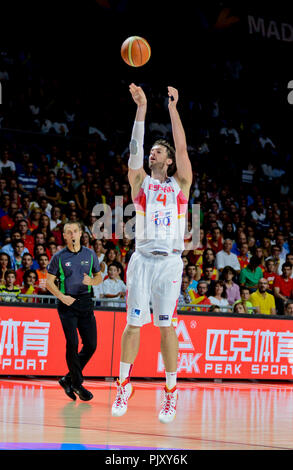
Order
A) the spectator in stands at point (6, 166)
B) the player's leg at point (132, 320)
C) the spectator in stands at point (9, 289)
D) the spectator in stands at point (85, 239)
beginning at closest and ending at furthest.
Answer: the player's leg at point (132, 320) < the spectator in stands at point (9, 289) < the spectator in stands at point (85, 239) < the spectator in stands at point (6, 166)

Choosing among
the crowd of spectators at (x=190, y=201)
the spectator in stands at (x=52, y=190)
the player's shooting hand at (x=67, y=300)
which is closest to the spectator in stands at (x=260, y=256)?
the crowd of spectators at (x=190, y=201)

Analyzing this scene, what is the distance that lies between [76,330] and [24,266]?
4.19 metres

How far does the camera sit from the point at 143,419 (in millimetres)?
8625

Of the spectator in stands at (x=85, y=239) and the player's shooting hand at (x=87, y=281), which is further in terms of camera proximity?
the spectator in stands at (x=85, y=239)

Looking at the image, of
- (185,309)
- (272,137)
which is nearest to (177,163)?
(185,309)

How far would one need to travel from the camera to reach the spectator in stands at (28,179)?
18484 millimetres

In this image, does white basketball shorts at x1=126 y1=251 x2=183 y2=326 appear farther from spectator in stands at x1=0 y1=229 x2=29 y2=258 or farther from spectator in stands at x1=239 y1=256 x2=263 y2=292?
spectator in stands at x1=239 y1=256 x2=263 y2=292

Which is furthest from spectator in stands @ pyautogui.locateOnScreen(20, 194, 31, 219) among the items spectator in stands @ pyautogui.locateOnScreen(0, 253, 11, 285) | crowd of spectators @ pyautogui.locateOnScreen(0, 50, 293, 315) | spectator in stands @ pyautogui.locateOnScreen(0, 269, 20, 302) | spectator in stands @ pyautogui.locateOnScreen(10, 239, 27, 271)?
spectator in stands @ pyautogui.locateOnScreen(0, 269, 20, 302)

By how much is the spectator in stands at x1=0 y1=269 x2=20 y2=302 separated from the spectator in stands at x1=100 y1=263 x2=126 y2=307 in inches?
76.6

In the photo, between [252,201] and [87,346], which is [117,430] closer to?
[87,346]

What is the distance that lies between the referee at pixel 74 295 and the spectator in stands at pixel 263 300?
19.9 ft

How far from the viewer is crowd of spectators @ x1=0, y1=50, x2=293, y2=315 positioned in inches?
593

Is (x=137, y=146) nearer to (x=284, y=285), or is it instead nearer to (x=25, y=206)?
(x=25, y=206)

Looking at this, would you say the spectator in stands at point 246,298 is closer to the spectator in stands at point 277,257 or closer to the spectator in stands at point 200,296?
the spectator in stands at point 200,296
